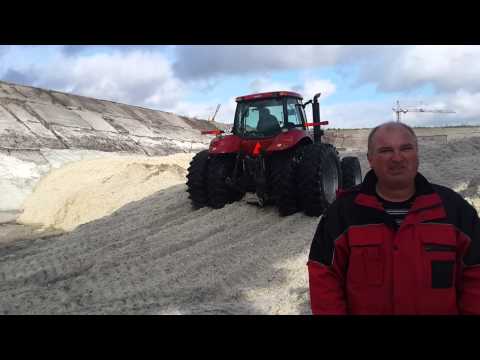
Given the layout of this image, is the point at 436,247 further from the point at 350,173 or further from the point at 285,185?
the point at 350,173

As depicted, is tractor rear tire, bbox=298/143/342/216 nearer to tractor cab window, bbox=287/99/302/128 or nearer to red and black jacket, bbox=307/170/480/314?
tractor cab window, bbox=287/99/302/128

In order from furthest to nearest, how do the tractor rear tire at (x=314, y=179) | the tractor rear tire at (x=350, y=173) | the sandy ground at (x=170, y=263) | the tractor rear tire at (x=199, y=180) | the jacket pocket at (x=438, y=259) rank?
the tractor rear tire at (x=350, y=173) < the tractor rear tire at (x=199, y=180) < the tractor rear tire at (x=314, y=179) < the sandy ground at (x=170, y=263) < the jacket pocket at (x=438, y=259)

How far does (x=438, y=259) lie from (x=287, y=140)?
490 cm

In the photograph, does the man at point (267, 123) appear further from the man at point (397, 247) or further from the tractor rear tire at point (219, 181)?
the man at point (397, 247)

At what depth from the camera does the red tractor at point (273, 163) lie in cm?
643

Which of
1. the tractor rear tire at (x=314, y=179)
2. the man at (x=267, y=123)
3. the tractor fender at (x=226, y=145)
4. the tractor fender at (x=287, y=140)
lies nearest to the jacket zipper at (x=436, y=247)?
the tractor rear tire at (x=314, y=179)

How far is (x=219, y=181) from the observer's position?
23.8ft

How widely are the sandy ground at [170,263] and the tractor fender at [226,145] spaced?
0.87 meters

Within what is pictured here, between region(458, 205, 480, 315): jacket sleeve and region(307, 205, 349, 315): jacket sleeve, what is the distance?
465 mm

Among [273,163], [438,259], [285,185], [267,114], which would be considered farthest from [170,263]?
[438,259]

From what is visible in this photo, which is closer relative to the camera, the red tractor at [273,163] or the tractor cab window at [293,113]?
the red tractor at [273,163]

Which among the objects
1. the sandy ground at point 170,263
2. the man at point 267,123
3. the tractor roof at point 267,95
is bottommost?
the sandy ground at point 170,263

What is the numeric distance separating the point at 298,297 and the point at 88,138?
17.2 m

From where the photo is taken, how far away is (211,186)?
739cm
